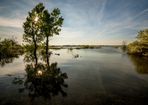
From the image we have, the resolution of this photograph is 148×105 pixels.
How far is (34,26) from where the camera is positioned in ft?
140

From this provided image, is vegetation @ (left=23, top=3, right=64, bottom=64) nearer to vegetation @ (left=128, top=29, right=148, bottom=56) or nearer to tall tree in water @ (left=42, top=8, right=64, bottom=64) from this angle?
tall tree in water @ (left=42, top=8, right=64, bottom=64)

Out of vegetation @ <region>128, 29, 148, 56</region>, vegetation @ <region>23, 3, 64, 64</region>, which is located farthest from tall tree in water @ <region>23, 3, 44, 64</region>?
vegetation @ <region>128, 29, 148, 56</region>

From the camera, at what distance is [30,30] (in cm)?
4222

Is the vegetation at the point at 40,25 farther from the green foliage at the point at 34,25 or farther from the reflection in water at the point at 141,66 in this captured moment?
the reflection in water at the point at 141,66

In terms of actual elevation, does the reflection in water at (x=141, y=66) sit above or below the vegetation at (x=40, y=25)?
below

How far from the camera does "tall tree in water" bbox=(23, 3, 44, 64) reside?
138ft

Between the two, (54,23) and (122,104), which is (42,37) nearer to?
(54,23)

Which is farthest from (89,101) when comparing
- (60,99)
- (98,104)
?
(60,99)

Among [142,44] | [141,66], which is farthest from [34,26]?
[142,44]

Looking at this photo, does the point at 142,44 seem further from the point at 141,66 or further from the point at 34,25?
the point at 34,25

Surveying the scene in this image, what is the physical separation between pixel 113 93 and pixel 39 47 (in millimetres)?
31832

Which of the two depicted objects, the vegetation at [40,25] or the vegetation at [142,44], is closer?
the vegetation at [40,25]

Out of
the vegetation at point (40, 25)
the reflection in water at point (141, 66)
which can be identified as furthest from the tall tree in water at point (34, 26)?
the reflection in water at point (141, 66)

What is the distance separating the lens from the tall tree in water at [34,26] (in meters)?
42.1
